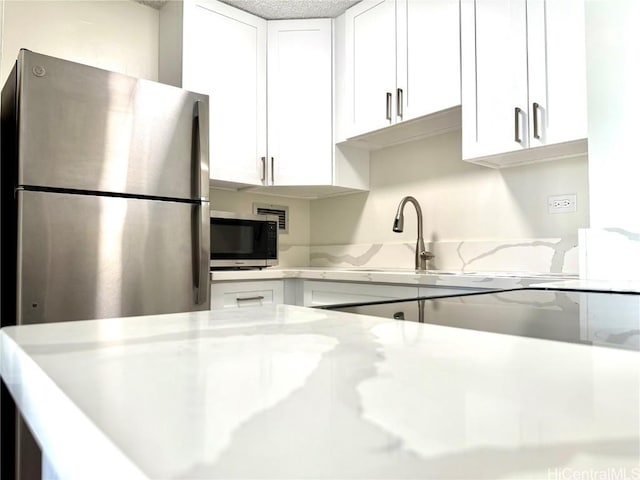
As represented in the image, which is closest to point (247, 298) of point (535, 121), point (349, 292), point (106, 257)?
point (349, 292)

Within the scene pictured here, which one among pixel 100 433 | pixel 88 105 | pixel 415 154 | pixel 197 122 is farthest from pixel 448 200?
pixel 100 433

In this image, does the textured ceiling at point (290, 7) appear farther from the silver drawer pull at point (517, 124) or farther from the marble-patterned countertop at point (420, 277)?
the marble-patterned countertop at point (420, 277)

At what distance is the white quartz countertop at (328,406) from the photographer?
0.53 feet

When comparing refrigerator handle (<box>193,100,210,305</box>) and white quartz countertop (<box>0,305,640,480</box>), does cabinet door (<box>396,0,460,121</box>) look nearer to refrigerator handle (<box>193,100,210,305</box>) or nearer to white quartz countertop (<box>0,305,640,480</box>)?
refrigerator handle (<box>193,100,210,305</box>)

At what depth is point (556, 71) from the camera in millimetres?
1699

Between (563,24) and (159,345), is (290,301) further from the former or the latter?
(159,345)

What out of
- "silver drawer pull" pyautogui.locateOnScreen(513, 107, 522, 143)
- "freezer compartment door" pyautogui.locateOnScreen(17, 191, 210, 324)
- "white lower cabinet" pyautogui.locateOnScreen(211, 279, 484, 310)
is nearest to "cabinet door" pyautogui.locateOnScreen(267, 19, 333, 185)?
"white lower cabinet" pyautogui.locateOnScreen(211, 279, 484, 310)

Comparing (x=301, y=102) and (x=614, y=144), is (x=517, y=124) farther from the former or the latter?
(x=301, y=102)

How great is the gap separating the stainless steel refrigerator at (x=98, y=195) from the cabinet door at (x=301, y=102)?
65cm

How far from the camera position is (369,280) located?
199 centimetres

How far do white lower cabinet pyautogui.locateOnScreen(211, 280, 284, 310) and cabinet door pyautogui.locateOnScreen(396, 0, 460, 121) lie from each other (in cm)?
101

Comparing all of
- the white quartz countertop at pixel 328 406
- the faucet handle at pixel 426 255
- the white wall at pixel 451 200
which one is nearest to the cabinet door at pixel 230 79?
the white wall at pixel 451 200

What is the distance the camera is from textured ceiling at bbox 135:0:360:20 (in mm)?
2451

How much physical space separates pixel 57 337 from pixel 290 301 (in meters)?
1.95
